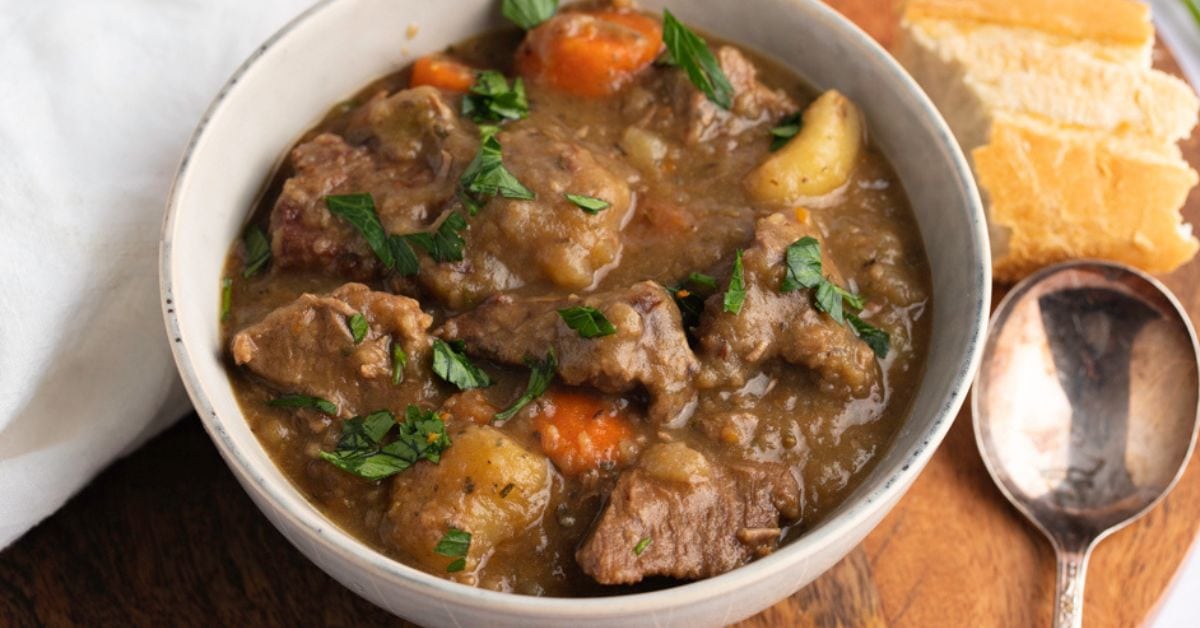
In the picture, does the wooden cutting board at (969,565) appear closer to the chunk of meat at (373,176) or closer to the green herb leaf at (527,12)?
the chunk of meat at (373,176)

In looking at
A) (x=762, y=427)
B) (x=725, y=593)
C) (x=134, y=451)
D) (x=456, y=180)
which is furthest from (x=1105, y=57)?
(x=134, y=451)

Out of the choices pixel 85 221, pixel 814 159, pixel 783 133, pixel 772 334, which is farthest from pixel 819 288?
pixel 85 221

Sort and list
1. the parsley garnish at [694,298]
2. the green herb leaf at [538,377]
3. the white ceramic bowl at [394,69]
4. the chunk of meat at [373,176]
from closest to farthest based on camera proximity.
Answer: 1. the white ceramic bowl at [394,69]
2. the green herb leaf at [538,377]
3. the parsley garnish at [694,298]
4. the chunk of meat at [373,176]

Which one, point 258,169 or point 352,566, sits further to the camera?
point 258,169

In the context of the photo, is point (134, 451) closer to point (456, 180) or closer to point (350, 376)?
point (350, 376)

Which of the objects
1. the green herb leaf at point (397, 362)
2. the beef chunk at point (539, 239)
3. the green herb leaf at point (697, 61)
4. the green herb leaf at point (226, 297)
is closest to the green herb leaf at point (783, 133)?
the green herb leaf at point (697, 61)

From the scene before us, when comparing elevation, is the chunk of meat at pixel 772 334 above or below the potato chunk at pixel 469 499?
above
